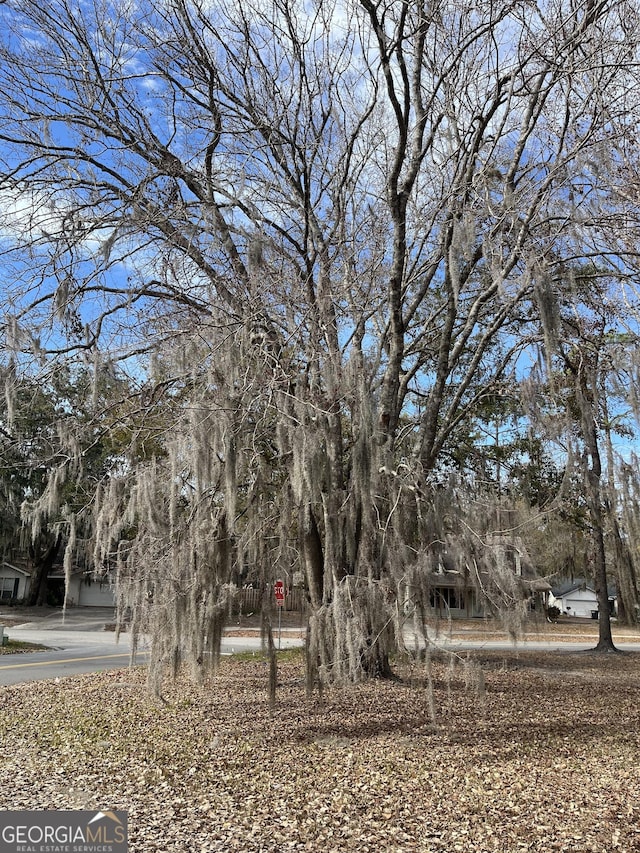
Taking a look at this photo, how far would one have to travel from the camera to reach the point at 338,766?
4.91 metres

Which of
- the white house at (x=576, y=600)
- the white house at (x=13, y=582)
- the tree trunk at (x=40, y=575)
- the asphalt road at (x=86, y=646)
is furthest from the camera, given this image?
the white house at (x=576, y=600)

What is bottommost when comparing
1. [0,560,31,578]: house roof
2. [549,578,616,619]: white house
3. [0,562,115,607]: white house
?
[549,578,616,619]: white house

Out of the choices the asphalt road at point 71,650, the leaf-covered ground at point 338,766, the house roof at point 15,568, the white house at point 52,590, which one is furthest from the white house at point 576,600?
the leaf-covered ground at point 338,766

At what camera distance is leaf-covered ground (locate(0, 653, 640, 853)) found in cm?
379

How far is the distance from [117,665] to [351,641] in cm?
840

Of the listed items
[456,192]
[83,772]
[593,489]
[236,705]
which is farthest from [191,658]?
[593,489]

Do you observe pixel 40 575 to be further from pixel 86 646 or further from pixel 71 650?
pixel 71 650

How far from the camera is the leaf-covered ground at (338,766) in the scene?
3.79 meters

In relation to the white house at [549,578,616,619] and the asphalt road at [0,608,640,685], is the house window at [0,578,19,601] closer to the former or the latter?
the asphalt road at [0,608,640,685]

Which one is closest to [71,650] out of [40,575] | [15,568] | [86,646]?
[86,646]

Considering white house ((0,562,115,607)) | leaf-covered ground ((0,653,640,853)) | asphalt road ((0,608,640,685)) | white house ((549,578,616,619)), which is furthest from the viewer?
white house ((549,578,616,619))

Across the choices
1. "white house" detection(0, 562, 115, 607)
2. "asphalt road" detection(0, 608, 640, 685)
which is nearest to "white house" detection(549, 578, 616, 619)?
"asphalt road" detection(0, 608, 640, 685)

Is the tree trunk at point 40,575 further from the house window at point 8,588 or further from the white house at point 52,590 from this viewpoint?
the house window at point 8,588

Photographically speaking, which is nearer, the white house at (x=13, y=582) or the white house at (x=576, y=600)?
the white house at (x=13, y=582)
